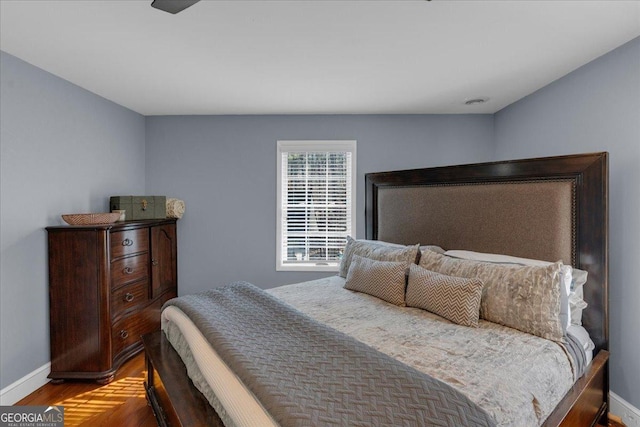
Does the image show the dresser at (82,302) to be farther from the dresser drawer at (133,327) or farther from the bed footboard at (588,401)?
the bed footboard at (588,401)

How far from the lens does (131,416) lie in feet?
6.89

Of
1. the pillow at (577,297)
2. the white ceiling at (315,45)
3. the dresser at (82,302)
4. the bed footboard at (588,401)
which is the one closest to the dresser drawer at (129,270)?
the dresser at (82,302)

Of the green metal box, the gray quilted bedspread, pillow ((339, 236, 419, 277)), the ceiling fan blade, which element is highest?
the ceiling fan blade

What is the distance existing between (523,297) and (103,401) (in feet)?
9.51

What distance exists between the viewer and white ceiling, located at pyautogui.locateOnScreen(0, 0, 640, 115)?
167 centimetres

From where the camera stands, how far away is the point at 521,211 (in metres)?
2.27

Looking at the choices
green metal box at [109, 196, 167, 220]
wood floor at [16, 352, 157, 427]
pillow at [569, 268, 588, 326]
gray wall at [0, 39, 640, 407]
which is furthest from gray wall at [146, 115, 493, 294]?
pillow at [569, 268, 588, 326]

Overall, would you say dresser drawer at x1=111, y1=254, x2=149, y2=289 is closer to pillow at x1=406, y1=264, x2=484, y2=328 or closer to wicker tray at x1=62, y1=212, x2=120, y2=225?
wicker tray at x1=62, y1=212, x2=120, y2=225

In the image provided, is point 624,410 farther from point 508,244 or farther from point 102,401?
point 102,401

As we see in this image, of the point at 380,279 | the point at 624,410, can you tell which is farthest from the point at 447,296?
the point at 624,410

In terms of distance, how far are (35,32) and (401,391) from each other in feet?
9.11

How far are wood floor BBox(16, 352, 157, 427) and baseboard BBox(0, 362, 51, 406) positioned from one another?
0.12 ft

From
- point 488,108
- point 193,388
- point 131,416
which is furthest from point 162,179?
point 488,108

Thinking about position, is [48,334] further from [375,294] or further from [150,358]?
[375,294]
